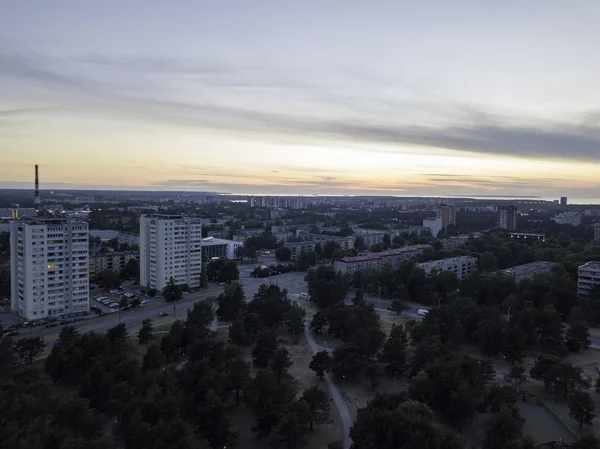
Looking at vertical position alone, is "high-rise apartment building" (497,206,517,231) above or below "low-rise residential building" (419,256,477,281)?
above

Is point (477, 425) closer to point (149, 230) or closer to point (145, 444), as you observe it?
point (145, 444)

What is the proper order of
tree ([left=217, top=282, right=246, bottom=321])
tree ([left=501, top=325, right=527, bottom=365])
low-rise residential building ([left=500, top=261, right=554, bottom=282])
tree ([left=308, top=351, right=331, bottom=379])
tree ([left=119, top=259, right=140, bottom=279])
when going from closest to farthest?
tree ([left=308, top=351, right=331, bottom=379]), tree ([left=501, top=325, right=527, bottom=365]), tree ([left=217, top=282, right=246, bottom=321]), low-rise residential building ([left=500, top=261, right=554, bottom=282]), tree ([left=119, top=259, right=140, bottom=279])

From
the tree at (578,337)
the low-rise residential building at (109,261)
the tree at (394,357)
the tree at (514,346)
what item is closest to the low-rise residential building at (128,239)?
the low-rise residential building at (109,261)

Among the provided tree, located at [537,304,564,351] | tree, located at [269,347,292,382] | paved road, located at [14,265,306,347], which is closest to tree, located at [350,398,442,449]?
tree, located at [269,347,292,382]

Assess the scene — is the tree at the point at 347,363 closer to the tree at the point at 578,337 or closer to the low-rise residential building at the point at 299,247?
the tree at the point at 578,337

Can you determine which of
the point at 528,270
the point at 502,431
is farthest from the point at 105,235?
the point at 502,431

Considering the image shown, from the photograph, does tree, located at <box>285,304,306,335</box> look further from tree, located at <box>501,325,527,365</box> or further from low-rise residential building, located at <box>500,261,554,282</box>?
low-rise residential building, located at <box>500,261,554,282</box>
